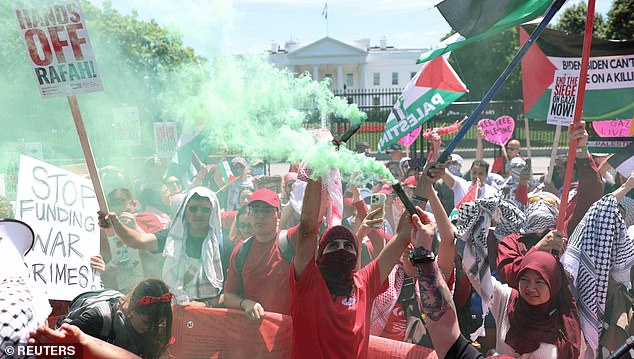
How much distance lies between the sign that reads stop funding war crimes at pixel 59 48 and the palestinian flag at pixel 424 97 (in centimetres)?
414

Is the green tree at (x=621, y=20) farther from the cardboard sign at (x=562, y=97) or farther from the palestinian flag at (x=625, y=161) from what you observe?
the palestinian flag at (x=625, y=161)

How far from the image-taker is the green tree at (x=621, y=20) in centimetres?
2641

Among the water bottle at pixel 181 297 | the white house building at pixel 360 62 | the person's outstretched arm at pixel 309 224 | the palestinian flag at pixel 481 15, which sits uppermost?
the palestinian flag at pixel 481 15

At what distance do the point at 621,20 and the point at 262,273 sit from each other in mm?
28144

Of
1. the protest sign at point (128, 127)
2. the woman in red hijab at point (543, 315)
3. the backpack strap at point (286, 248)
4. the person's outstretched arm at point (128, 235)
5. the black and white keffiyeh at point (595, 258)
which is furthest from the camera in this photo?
the protest sign at point (128, 127)

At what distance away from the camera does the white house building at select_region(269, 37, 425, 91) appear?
170 feet

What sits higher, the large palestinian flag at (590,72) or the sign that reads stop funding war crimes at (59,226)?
the large palestinian flag at (590,72)

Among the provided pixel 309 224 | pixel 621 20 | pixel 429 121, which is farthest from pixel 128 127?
pixel 621 20

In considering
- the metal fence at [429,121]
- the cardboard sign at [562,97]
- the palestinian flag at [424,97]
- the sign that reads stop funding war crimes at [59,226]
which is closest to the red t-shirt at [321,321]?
the metal fence at [429,121]

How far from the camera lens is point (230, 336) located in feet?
12.7

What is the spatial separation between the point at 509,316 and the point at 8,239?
111 inches

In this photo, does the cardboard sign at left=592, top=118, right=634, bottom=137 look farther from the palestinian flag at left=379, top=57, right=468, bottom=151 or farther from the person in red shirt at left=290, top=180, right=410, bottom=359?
the person in red shirt at left=290, top=180, right=410, bottom=359

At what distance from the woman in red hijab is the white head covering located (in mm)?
1969

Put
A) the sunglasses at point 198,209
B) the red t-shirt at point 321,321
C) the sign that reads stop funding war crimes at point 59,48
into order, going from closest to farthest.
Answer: the red t-shirt at point 321,321, the sign that reads stop funding war crimes at point 59,48, the sunglasses at point 198,209
